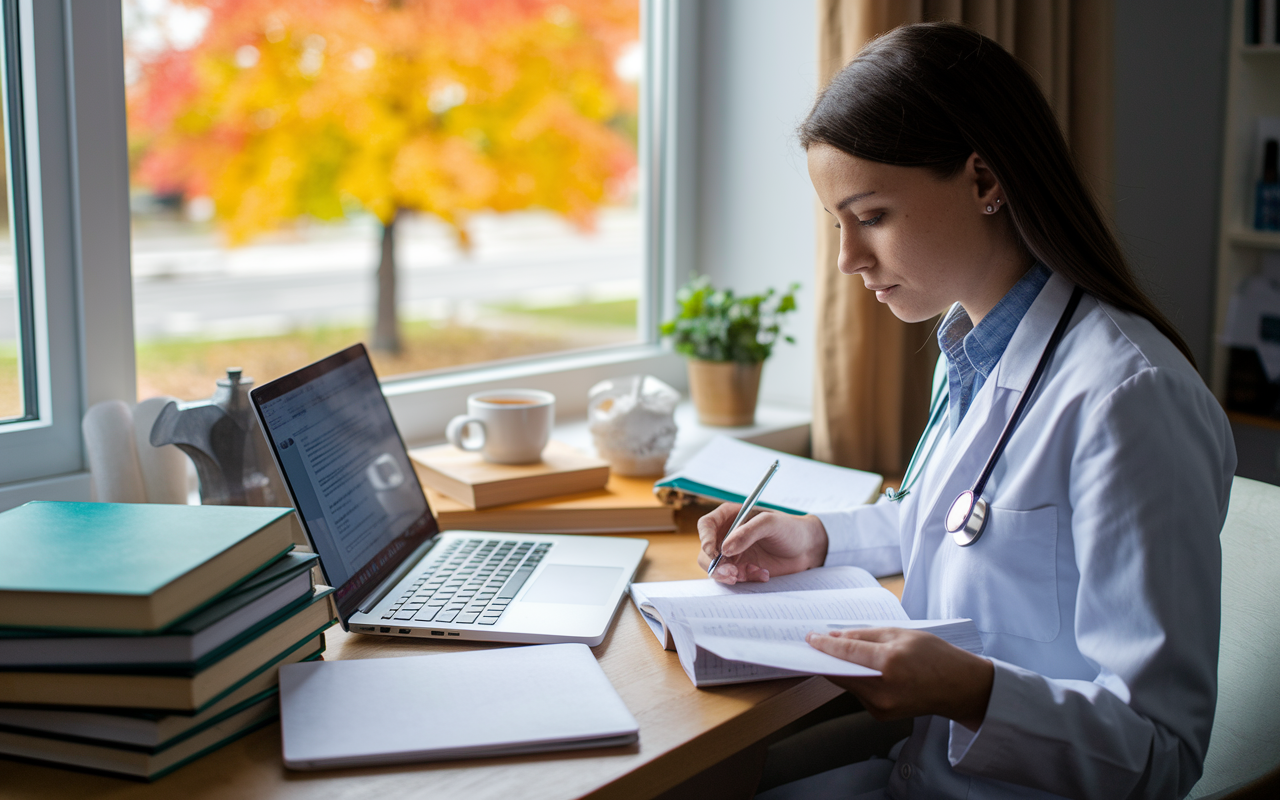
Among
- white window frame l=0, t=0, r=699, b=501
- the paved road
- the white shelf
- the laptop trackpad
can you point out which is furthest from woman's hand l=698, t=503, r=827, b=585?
the paved road

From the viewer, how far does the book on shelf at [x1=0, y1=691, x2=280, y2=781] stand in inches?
25.3

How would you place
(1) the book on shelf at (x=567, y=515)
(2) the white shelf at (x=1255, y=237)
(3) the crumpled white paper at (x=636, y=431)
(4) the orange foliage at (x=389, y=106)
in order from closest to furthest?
(1) the book on shelf at (x=567, y=515), (3) the crumpled white paper at (x=636, y=431), (2) the white shelf at (x=1255, y=237), (4) the orange foliage at (x=389, y=106)

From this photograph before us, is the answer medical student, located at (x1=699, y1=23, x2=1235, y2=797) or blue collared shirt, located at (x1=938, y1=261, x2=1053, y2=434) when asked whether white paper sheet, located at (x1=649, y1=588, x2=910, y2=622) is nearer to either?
medical student, located at (x1=699, y1=23, x2=1235, y2=797)

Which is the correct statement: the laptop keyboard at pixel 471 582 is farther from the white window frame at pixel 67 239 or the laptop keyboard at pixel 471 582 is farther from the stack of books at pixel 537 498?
the white window frame at pixel 67 239

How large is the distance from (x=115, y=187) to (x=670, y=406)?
79 cm

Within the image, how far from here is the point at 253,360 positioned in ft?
19.7

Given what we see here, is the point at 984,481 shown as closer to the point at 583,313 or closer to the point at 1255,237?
the point at 1255,237

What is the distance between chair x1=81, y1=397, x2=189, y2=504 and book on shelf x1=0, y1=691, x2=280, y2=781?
43 cm

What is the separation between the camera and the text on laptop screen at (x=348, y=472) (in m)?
0.89

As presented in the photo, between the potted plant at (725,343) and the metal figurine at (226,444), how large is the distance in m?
0.80

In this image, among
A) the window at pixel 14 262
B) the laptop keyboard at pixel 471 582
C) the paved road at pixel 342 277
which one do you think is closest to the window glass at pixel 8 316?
the window at pixel 14 262

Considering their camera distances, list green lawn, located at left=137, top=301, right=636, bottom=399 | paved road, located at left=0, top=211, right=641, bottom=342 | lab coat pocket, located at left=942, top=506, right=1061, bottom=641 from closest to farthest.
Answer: lab coat pocket, located at left=942, top=506, right=1061, bottom=641 → green lawn, located at left=137, top=301, right=636, bottom=399 → paved road, located at left=0, top=211, right=641, bottom=342

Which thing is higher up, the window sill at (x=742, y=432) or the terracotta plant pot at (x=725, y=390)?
the terracotta plant pot at (x=725, y=390)

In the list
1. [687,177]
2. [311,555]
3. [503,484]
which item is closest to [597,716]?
[311,555]
